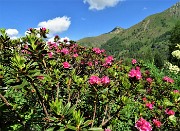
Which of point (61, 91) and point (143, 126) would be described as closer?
point (143, 126)

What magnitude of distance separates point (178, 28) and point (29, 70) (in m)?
74.2

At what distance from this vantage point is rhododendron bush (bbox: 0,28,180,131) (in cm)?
369

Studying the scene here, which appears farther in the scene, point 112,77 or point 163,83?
point 163,83

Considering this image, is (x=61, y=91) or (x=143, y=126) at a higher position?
(x=61, y=91)

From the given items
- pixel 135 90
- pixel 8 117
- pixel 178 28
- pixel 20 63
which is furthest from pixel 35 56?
pixel 178 28

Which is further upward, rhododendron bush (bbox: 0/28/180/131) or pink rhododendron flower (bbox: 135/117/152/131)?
rhododendron bush (bbox: 0/28/180/131)

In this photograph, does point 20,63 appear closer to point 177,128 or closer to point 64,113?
point 64,113

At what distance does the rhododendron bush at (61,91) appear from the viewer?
369 cm

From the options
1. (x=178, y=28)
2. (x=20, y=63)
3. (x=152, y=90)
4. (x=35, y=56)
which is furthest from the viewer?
(x=178, y=28)

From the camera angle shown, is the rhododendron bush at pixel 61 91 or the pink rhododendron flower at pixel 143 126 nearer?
the rhododendron bush at pixel 61 91

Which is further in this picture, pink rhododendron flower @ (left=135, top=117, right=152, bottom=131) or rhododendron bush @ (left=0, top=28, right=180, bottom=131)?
pink rhododendron flower @ (left=135, top=117, right=152, bottom=131)

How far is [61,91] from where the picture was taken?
23.5 ft

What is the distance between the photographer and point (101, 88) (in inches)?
207

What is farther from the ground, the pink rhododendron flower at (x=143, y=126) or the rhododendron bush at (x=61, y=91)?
the rhododendron bush at (x=61, y=91)
